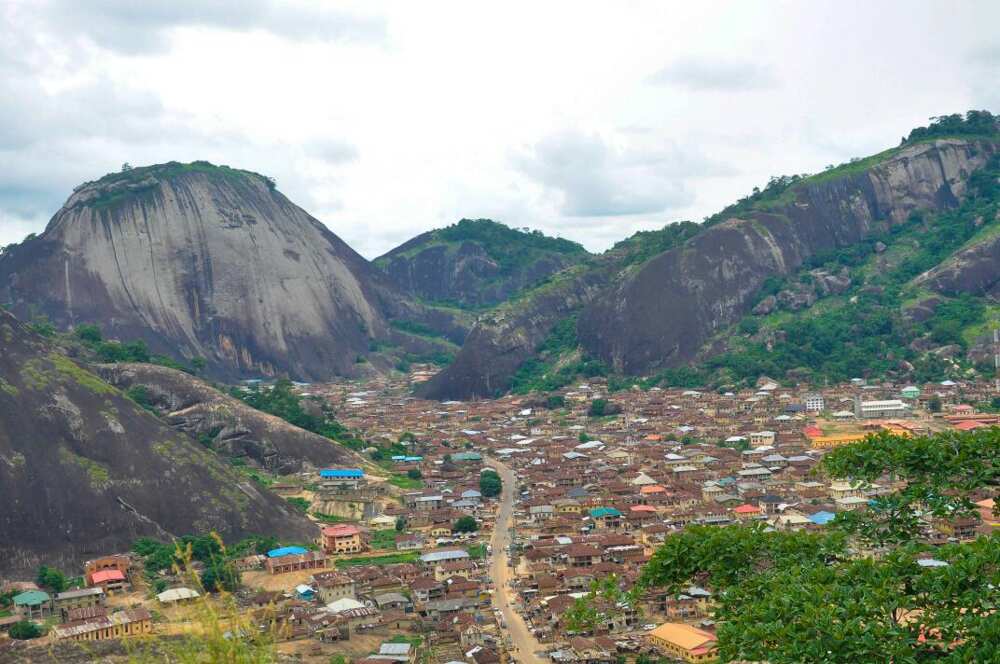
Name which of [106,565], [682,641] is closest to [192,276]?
[106,565]

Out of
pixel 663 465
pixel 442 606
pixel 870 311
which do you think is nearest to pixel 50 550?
pixel 442 606

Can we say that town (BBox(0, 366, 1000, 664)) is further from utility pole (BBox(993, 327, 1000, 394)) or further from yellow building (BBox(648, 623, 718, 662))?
utility pole (BBox(993, 327, 1000, 394))

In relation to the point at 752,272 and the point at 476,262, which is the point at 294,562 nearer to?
the point at 752,272

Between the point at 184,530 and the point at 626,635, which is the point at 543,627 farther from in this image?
the point at 184,530

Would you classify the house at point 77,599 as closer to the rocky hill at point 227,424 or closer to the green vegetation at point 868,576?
the rocky hill at point 227,424

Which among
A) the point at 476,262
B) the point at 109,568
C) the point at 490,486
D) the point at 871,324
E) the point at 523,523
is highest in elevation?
the point at 476,262

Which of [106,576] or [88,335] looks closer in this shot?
[106,576]
